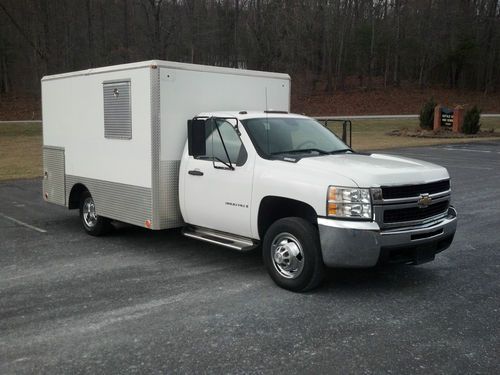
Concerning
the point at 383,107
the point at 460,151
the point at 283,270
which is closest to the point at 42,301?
the point at 283,270

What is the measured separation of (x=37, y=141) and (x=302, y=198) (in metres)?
23.3

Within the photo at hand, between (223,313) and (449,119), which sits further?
(449,119)

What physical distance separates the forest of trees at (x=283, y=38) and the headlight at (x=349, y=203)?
132 ft

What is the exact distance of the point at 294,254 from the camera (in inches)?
220

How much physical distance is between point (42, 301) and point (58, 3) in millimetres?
45407

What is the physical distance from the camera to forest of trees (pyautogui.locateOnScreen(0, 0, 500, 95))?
46.4 m

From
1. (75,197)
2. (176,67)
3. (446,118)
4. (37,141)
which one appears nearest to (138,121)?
(176,67)

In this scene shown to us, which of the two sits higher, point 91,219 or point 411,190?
point 411,190

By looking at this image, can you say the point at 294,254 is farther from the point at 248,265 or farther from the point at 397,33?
the point at 397,33

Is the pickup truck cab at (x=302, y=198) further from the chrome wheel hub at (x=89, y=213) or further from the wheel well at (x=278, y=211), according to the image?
the chrome wheel hub at (x=89, y=213)

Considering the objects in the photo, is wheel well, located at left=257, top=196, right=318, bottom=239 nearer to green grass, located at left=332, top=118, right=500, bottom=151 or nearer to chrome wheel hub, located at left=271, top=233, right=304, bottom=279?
chrome wheel hub, located at left=271, top=233, right=304, bottom=279

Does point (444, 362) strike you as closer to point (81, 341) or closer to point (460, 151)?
point (81, 341)

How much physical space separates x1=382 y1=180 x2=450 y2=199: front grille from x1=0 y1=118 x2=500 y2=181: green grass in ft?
38.9

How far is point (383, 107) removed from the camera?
52312 mm
